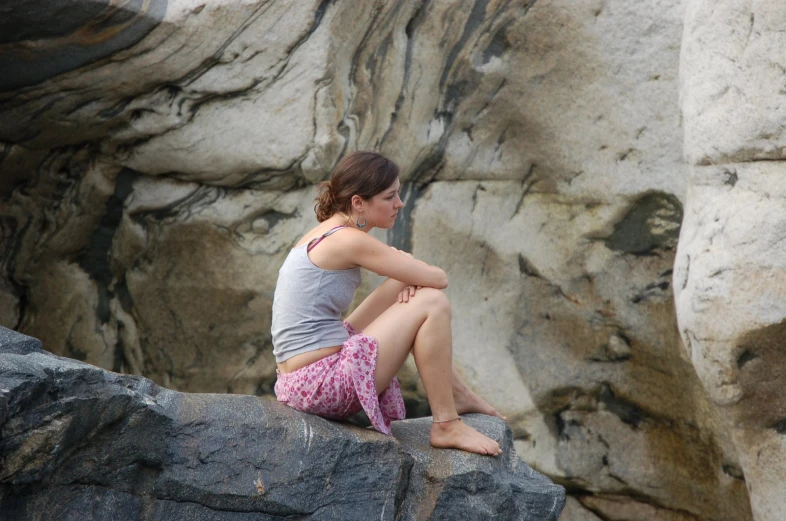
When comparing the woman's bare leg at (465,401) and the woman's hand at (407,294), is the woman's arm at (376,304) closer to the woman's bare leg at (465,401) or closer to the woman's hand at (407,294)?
the woman's hand at (407,294)

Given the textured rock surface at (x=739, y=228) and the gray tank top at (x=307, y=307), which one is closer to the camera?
the gray tank top at (x=307, y=307)

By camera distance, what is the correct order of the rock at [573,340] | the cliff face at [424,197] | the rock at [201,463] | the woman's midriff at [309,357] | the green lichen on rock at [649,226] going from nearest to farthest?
the rock at [201,463] < the woman's midriff at [309,357] < the cliff face at [424,197] < the green lichen on rock at [649,226] < the rock at [573,340]

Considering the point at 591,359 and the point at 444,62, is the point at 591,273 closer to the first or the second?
the point at 591,359

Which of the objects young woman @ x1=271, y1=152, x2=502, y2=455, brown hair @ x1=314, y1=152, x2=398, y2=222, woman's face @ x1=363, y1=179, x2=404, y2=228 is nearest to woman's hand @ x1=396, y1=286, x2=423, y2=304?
young woman @ x1=271, y1=152, x2=502, y2=455

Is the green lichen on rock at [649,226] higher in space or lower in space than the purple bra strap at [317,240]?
higher

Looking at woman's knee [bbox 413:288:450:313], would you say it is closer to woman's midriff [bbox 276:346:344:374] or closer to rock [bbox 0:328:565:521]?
woman's midriff [bbox 276:346:344:374]

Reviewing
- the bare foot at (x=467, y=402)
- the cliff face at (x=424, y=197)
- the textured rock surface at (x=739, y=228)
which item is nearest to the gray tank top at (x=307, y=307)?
the bare foot at (x=467, y=402)

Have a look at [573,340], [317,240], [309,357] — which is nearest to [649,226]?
[573,340]

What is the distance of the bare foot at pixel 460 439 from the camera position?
3.66 metres

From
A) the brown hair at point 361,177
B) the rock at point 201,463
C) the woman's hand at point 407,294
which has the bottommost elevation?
the rock at point 201,463

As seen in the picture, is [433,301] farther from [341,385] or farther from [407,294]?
[341,385]

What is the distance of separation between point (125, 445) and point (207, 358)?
232 centimetres

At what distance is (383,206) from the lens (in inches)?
149

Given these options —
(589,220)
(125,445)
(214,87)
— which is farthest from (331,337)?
(589,220)
